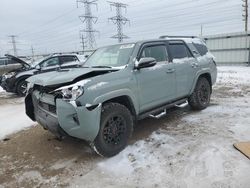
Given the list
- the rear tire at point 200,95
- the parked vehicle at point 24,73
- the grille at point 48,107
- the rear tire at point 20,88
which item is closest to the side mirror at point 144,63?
the grille at point 48,107

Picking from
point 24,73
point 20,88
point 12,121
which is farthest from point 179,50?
point 20,88

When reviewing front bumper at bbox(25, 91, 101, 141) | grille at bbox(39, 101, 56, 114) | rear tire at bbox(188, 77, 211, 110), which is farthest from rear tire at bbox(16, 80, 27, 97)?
front bumper at bbox(25, 91, 101, 141)

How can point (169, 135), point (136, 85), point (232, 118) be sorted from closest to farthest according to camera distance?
point (136, 85)
point (169, 135)
point (232, 118)

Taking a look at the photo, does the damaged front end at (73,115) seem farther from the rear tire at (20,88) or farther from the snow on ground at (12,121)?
the rear tire at (20,88)

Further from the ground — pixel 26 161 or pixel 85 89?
pixel 85 89

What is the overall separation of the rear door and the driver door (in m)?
0.20

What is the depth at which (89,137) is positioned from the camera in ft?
11.9

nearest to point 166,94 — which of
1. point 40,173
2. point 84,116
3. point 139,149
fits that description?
point 139,149

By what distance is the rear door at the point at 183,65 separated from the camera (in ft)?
17.7

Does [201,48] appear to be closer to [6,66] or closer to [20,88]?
[20,88]

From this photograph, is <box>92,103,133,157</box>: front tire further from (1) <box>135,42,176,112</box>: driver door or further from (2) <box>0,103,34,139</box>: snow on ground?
(2) <box>0,103,34,139</box>: snow on ground

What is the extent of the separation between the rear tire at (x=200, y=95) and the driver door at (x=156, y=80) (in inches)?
40.5

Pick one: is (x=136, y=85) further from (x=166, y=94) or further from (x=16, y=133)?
(x=16, y=133)

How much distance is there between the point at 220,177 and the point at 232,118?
260cm
